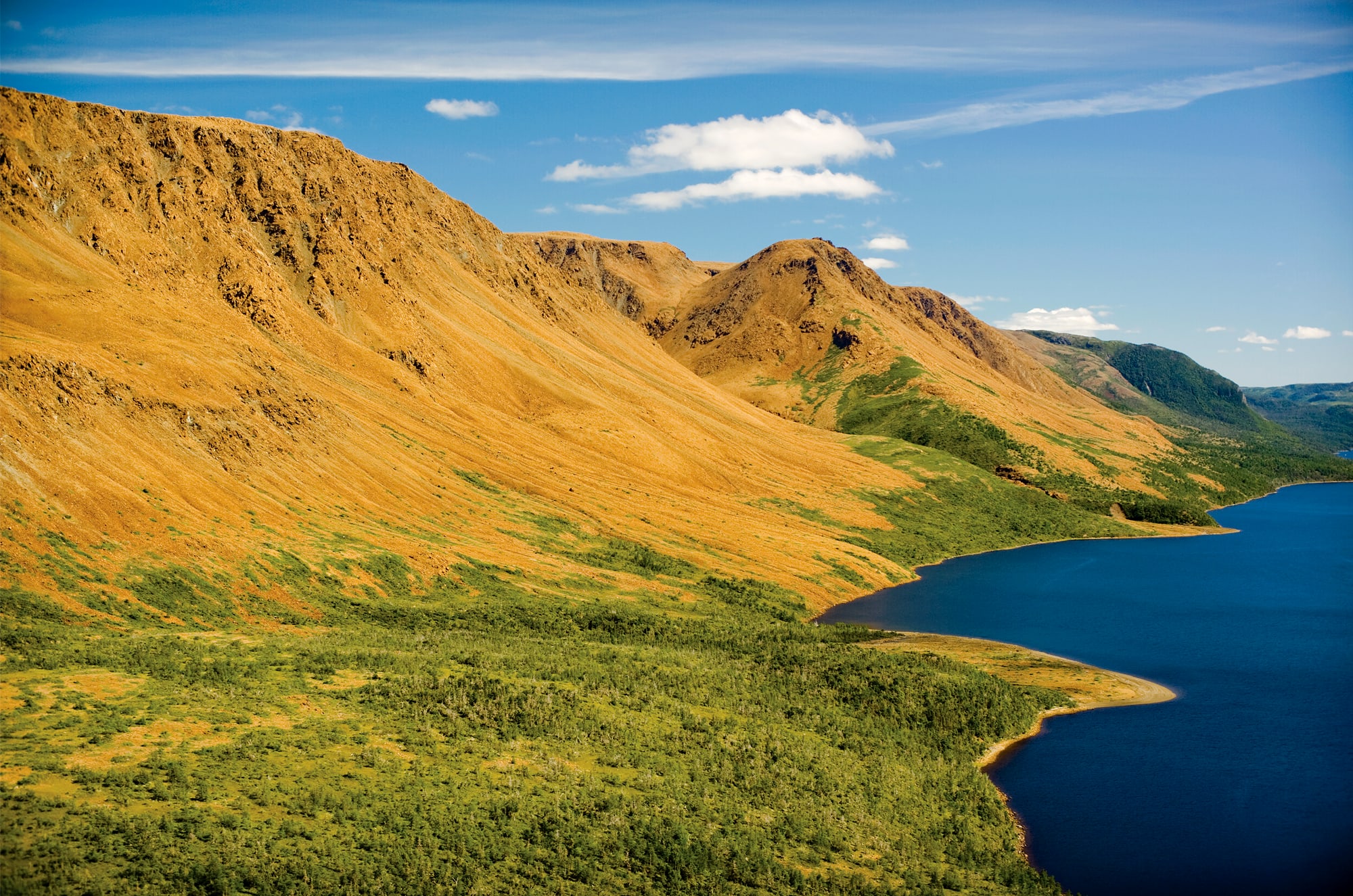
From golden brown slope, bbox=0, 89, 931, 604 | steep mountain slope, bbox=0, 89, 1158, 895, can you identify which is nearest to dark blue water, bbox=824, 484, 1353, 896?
steep mountain slope, bbox=0, 89, 1158, 895

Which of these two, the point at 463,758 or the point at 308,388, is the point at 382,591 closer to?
the point at 463,758

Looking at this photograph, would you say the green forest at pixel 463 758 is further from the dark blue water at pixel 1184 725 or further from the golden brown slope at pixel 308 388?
the golden brown slope at pixel 308 388

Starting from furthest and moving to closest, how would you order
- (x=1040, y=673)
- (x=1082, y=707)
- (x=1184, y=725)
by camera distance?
(x=1040, y=673) < (x=1082, y=707) < (x=1184, y=725)

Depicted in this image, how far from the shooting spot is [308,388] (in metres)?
104

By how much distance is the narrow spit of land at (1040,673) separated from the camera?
70.9 meters

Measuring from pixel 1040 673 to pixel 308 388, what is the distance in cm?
7986

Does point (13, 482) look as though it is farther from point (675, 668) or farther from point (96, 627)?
point (675, 668)

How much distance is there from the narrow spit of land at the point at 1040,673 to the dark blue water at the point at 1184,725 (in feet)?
4.79

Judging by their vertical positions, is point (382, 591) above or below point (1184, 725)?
above

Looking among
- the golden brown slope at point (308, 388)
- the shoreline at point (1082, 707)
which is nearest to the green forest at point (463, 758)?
the shoreline at point (1082, 707)

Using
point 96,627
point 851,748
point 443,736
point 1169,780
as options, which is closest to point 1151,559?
point 1169,780

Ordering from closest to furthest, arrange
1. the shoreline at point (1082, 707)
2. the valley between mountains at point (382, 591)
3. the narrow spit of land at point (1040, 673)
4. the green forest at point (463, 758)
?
the green forest at point (463, 758) < the valley between mountains at point (382, 591) < the shoreline at point (1082, 707) < the narrow spit of land at point (1040, 673)

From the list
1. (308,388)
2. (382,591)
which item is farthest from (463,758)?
(308,388)

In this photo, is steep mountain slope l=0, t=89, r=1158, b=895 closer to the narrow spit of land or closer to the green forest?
the green forest
